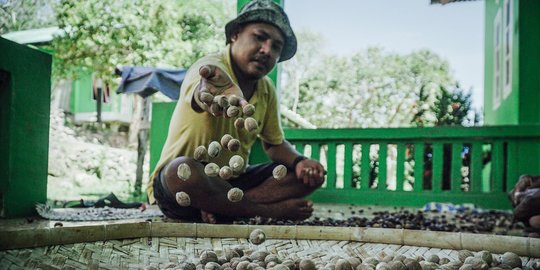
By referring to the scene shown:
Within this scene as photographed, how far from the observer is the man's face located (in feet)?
9.59

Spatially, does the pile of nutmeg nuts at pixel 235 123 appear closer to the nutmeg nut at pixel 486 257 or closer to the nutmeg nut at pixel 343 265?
the nutmeg nut at pixel 343 265

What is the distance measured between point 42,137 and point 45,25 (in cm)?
216

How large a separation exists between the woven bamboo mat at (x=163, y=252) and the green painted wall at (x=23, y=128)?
4.23ft

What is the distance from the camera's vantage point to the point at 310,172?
2906 millimetres

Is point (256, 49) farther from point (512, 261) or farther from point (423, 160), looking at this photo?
point (423, 160)

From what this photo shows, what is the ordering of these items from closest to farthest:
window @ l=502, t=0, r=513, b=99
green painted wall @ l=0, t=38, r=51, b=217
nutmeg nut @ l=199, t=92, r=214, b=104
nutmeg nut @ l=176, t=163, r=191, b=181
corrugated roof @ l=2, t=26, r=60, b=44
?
nutmeg nut @ l=199, t=92, r=214, b=104 → nutmeg nut @ l=176, t=163, r=191, b=181 → green painted wall @ l=0, t=38, r=51, b=217 → corrugated roof @ l=2, t=26, r=60, b=44 → window @ l=502, t=0, r=513, b=99

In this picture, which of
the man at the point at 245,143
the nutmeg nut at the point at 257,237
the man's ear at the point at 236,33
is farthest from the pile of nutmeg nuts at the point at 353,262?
the man's ear at the point at 236,33

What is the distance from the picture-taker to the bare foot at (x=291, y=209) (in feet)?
9.64

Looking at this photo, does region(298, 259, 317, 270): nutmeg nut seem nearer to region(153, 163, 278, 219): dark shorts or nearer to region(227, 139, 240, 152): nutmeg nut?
region(227, 139, 240, 152): nutmeg nut

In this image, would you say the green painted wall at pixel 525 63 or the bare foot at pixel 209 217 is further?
the green painted wall at pixel 525 63

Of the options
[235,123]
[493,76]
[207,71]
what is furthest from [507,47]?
[235,123]

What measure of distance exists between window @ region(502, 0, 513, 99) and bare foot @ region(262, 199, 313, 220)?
3618 mm

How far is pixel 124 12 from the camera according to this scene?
5.74m

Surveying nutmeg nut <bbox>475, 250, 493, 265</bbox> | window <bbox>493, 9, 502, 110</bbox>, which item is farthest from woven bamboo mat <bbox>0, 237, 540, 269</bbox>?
window <bbox>493, 9, 502, 110</bbox>
